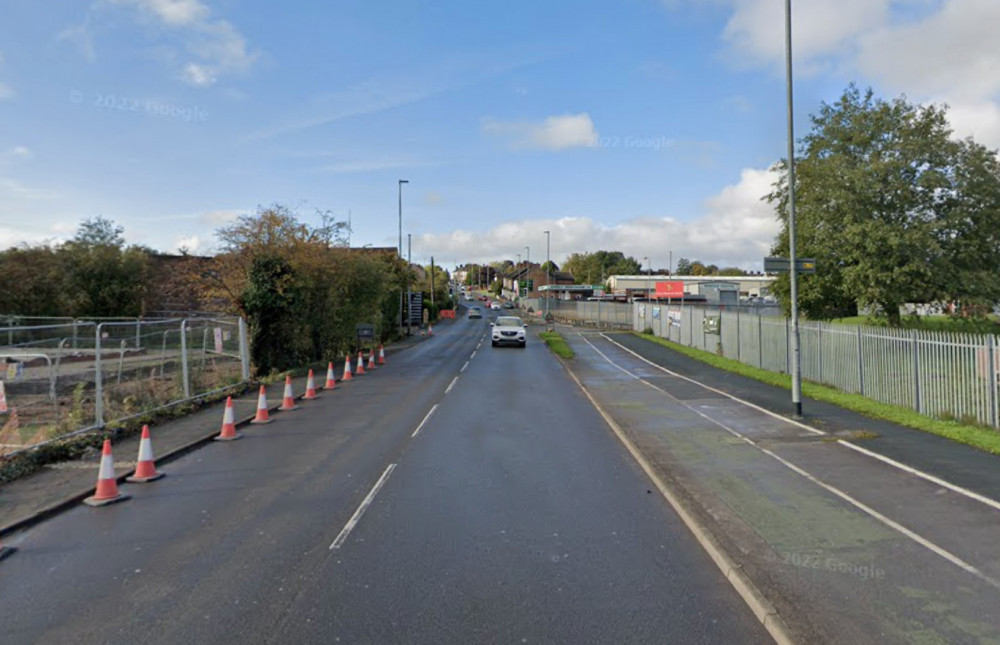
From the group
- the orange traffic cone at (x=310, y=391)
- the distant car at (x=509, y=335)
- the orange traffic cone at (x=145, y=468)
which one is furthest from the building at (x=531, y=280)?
the orange traffic cone at (x=145, y=468)

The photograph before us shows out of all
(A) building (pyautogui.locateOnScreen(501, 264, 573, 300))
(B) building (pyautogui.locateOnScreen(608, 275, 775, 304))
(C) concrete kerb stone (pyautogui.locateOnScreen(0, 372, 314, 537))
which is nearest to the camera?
(C) concrete kerb stone (pyautogui.locateOnScreen(0, 372, 314, 537))

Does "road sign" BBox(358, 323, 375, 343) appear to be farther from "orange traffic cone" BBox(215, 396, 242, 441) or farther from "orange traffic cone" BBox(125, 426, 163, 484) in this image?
"orange traffic cone" BBox(125, 426, 163, 484)

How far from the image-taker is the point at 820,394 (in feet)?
49.9

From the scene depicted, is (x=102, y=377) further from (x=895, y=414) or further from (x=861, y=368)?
(x=861, y=368)

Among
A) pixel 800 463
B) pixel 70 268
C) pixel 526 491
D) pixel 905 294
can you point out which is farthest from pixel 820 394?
pixel 70 268

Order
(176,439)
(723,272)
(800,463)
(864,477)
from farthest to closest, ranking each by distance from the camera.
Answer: (723,272) < (176,439) < (800,463) < (864,477)

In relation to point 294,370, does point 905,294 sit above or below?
above

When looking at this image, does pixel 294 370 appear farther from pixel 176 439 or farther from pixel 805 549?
pixel 805 549

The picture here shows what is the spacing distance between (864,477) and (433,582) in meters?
6.06

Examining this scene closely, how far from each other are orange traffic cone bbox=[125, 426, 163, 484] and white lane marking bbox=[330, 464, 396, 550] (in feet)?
9.98

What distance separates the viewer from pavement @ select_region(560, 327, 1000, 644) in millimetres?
4246

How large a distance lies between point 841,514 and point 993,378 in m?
6.71

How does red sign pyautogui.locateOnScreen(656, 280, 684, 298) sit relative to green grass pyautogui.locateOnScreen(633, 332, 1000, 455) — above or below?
above

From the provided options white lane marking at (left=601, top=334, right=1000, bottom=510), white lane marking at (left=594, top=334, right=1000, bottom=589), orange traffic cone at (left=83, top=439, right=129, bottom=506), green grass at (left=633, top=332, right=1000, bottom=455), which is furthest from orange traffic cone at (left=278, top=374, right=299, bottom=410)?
green grass at (left=633, top=332, right=1000, bottom=455)
